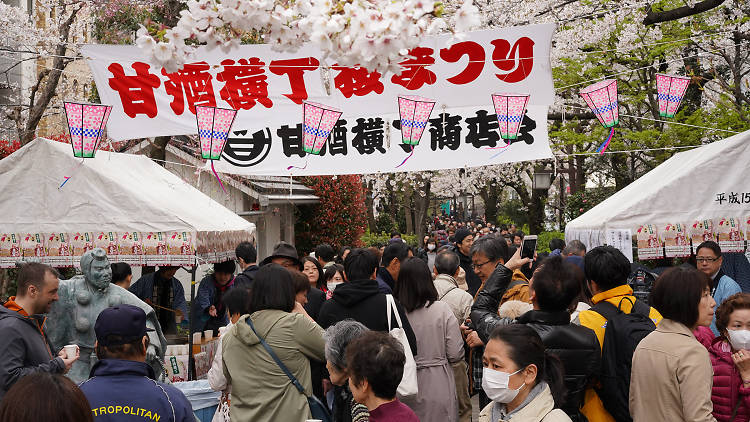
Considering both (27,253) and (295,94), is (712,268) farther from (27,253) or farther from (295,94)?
(27,253)

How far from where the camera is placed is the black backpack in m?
4.68

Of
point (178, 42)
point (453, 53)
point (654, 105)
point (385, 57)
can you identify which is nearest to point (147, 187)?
point (453, 53)

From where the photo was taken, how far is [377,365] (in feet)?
12.6

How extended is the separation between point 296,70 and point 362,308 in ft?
14.9

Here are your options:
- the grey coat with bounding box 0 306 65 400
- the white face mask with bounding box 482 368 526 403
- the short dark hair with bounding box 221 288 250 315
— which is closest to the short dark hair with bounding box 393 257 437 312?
the short dark hair with bounding box 221 288 250 315

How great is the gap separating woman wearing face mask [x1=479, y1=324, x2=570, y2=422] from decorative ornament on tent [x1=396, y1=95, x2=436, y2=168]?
18.7 ft

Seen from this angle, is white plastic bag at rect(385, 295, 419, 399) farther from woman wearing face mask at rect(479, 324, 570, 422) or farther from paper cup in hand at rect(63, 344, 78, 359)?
paper cup in hand at rect(63, 344, 78, 359)

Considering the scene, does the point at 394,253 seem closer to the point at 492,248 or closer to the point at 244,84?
the point at 492,248

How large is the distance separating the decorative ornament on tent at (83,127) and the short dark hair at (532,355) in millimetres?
6400

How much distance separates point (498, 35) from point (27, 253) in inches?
243

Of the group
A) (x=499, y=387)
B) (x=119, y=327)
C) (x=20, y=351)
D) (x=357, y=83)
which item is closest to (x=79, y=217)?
(x=357, y=83)

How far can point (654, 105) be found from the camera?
16172mm

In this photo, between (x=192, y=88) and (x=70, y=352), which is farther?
(x=192, y=88)

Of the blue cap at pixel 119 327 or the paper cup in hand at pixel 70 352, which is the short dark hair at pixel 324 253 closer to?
the paper cup in hand at pixel 70 352
